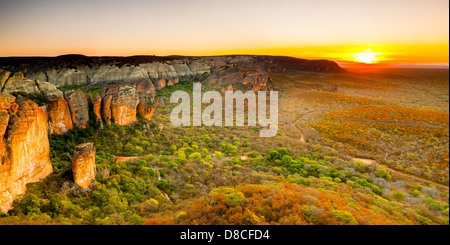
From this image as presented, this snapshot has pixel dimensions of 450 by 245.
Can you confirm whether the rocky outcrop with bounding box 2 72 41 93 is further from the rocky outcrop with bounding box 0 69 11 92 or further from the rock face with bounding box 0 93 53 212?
the rock face with bounding box 0 93 53 212

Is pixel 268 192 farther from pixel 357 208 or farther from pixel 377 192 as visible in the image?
pixel 377 192

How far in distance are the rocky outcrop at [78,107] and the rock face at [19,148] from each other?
21.1ft

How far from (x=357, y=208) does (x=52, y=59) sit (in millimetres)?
87326

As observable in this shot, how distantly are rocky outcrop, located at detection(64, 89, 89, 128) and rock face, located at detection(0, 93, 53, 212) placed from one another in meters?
6.42

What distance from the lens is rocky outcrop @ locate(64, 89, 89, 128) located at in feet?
54.0

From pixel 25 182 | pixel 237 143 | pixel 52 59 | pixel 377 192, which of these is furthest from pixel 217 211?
pixel 52 59

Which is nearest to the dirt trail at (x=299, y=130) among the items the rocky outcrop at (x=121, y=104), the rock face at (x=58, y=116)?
the rocky outcrop at (x=121, y=104)

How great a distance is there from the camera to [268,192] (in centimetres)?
958

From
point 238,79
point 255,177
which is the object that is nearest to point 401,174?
point 255,177

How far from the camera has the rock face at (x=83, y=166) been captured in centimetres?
1049

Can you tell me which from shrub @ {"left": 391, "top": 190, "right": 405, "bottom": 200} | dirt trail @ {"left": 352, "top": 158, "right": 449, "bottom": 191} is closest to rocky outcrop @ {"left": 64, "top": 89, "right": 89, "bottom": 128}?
shrub @ {"left": 391, "top": 190, "right": 405, "bottom": 200}

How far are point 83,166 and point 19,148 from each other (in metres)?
2.76

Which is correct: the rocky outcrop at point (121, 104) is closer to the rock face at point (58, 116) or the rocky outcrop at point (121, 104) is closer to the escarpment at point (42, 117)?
the escarpment at point (42, 117)

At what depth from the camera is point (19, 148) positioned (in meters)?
9.05
